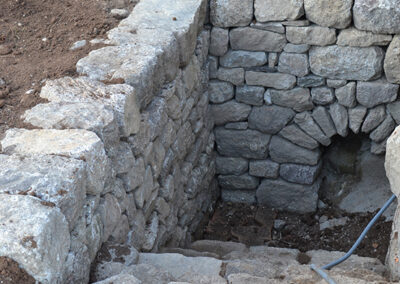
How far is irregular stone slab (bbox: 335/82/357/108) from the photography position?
4.63 meters

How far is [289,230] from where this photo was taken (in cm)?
509

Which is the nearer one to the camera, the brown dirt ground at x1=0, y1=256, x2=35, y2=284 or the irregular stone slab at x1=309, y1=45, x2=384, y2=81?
the brown dirt ground at x1=0, y1=256, x2=35, y2=284

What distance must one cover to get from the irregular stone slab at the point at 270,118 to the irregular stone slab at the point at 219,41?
64 cm

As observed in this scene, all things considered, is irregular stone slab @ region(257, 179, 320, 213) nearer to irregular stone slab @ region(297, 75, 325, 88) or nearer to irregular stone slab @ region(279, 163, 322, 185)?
irregular stone slab @ region(279, 163, 322, 185)

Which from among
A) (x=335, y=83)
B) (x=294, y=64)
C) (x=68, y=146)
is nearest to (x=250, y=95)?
(x=294, y=64)

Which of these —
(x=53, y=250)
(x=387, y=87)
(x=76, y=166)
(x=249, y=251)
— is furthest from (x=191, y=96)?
(x=53, y=250)

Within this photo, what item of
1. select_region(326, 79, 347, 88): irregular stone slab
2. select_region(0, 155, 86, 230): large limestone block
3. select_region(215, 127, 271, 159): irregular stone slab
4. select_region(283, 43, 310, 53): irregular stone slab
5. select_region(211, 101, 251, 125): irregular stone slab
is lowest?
select_region(215, 127, 271, 159): irregular stone slab

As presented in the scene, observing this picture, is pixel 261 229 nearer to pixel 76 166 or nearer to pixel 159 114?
pixel 159 114

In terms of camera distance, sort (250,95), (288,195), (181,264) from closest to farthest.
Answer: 1. (181,264)
2. (250,95)
3. (288,195)

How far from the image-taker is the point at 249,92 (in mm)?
4926

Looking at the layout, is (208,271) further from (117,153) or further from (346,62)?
(346,62)

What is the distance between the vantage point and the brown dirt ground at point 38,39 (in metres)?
3.15

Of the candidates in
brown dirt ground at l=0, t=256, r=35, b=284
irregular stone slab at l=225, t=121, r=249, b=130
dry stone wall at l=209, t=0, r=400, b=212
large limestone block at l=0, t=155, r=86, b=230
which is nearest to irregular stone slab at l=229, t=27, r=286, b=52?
dry stone wall at l=209, t=0, r=400, b=212

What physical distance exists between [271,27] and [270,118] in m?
0.87
